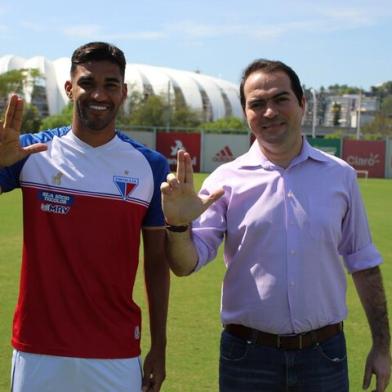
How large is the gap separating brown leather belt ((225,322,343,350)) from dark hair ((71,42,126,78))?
53.0 inches

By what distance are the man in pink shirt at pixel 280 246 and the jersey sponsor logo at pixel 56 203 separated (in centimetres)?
44

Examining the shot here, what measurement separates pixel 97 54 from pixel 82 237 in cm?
83

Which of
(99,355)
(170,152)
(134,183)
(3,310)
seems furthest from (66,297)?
(170,152)

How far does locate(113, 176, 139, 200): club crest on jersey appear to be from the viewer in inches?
128

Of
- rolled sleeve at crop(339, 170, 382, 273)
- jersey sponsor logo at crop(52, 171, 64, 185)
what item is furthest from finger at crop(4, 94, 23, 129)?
rolled sleeve at crop(339, 170, 382, 273)

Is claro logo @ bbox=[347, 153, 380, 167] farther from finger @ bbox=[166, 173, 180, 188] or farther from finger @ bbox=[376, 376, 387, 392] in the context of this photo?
finger @ bbox=[166, 173, 180, 188]

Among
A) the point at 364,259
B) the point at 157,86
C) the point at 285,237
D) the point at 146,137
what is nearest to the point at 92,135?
the point at 285,237

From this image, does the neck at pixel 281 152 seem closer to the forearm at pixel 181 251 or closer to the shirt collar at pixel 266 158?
the shirt collar at pixel 266 158

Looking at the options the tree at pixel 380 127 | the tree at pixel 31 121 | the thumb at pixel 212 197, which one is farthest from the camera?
the tree at pixel 380 127

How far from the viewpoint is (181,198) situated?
314 centimetres

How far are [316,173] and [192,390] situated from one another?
2528mm

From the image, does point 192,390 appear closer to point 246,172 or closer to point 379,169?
point 246,172

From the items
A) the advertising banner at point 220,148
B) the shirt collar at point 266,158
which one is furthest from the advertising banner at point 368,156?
the shirt collar at point 266,158

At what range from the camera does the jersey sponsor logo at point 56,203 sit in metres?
3.16
